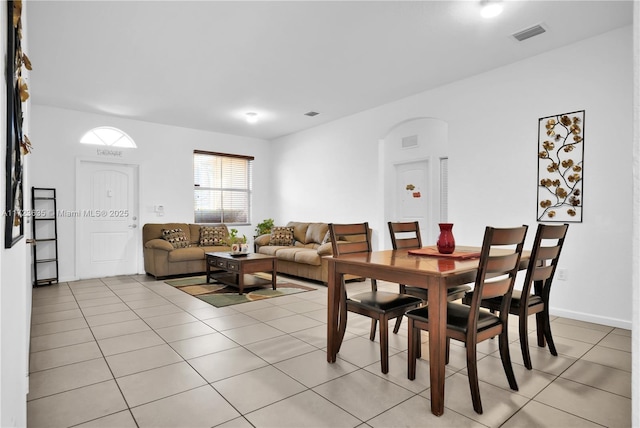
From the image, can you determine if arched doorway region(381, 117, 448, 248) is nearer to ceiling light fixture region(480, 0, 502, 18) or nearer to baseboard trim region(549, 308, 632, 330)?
baseboard trim region(549, 308, 632, 330)

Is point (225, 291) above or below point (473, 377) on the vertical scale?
below

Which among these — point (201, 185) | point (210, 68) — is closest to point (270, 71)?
point (210, 68)

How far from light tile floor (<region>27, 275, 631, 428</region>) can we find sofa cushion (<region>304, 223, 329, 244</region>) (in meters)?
2.75

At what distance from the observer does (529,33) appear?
3.54 m

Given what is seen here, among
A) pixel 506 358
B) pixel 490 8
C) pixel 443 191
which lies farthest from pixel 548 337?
pixel 443 191

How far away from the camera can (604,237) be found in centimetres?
361

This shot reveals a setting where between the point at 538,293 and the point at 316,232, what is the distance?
418 centimetres

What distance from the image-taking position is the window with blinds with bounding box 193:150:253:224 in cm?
748

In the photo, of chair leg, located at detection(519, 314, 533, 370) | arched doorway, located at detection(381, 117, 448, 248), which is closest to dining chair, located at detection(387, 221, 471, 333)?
chair leg, located at detection(519, 314, 533, 370)

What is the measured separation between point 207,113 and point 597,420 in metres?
6.04

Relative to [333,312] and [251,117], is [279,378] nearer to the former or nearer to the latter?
[333,312]

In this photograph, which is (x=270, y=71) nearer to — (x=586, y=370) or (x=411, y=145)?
(x=411, y=145)

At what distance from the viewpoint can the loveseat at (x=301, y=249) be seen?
5.62 meters

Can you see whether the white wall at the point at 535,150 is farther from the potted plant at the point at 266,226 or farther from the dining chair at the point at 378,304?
the potted plant at the point at 266,226
